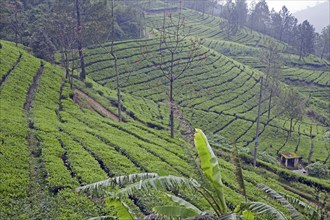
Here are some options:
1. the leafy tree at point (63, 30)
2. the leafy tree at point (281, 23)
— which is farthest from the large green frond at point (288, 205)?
→ the leafy tree at point (281, 23)

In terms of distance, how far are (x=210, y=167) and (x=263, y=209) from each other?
1543mm

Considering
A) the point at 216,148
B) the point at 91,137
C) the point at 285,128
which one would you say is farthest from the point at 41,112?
the point at 285,128

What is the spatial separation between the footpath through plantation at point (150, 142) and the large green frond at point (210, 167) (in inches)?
1.0

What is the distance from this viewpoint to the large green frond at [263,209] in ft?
25.0

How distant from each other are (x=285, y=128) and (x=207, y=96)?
10.8 metres

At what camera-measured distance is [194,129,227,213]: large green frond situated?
27.3 feet

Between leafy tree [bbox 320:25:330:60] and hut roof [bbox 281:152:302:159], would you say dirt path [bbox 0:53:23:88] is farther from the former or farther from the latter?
leafy tree [bbox 320:25:330:60]

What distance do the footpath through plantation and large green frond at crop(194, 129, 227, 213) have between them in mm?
25

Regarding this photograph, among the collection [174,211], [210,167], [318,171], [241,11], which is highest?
[241,11]

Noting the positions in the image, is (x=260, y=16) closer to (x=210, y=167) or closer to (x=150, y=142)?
(x=150, y=142)

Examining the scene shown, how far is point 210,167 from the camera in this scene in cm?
845

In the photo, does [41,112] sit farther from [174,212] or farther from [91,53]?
[91,53]

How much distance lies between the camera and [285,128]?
145ft

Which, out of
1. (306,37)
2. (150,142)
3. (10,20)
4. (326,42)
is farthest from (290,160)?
(326,42)
